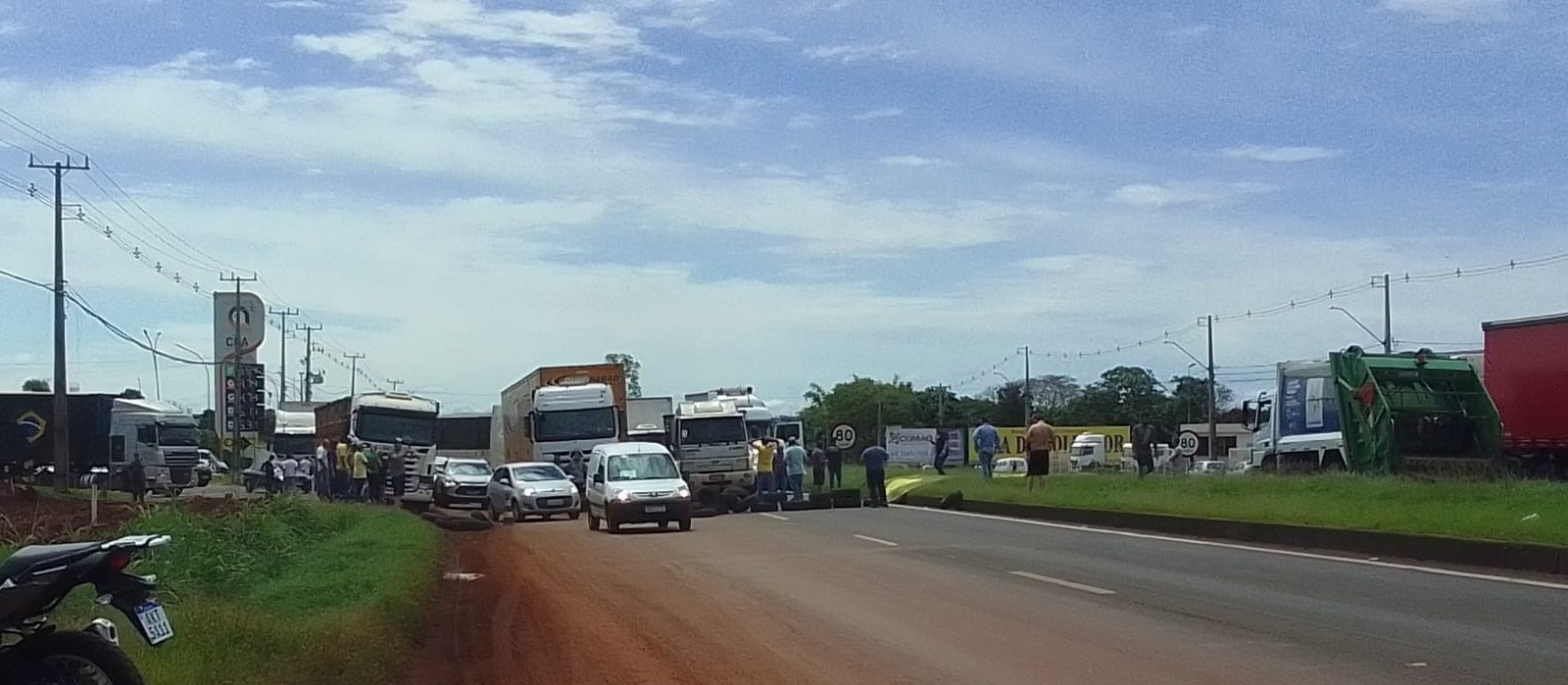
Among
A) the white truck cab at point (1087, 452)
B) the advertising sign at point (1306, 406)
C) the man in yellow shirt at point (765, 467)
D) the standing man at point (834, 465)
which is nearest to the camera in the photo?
the advertising sign at point (1306, 406)

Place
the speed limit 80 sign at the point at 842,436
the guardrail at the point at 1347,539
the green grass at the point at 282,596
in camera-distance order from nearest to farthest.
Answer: the green grass at the point at 282,596 → the guardrail at the point at 1347,539 → the speed limit 80 sign at the point at 842,436

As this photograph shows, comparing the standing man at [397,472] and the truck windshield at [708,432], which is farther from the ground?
the truck windshield at [708,432]

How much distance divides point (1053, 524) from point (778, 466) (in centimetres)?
1110

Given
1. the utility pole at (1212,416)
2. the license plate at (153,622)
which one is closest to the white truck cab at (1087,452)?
the utility pole at (1212,416)

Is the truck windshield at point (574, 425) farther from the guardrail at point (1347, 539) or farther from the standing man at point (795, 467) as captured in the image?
the guardrail at point (1347, 539)

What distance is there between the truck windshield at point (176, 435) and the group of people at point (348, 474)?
11780 mm

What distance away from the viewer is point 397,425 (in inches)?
1991

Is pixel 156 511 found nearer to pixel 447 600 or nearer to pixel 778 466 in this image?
pixel 447 600

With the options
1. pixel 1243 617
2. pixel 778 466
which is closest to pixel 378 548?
pixel 1243 617

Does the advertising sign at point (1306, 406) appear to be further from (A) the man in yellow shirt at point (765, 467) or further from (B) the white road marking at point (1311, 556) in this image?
(A) the man in yellow shirt at point (765, 467)

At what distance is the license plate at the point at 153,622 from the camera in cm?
748

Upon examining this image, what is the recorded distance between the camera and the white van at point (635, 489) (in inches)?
1091

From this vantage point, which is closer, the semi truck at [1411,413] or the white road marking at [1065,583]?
the white road marking at [1065,583]

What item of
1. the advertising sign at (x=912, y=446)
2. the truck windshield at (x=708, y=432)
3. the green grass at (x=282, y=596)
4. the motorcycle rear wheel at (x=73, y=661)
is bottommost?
the advertising sign at (x=912, y=446)
